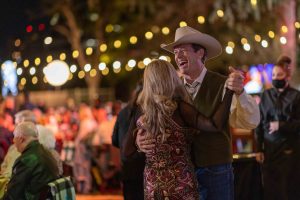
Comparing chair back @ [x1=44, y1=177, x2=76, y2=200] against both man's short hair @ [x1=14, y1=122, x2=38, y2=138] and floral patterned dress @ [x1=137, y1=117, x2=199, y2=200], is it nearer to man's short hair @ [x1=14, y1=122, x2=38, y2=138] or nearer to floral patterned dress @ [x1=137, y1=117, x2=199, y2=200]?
man's short hair @ [x1=14, y1=122, x2=38, y2=138]

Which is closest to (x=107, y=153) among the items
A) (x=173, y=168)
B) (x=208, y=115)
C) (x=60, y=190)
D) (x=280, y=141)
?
(x=280, y=141)

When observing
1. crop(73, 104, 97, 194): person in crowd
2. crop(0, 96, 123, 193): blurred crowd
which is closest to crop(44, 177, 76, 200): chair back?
crop(0, 96, 123, 193): blurred crowd

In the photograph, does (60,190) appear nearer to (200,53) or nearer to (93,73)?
(200,53)

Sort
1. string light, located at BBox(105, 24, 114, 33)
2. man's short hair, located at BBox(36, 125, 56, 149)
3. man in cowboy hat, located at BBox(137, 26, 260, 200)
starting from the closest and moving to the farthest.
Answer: man in cowboy hat, located at BBox(137, 26, 260, 200) → man's short hair, located at BBox(36, 125, 56, 149) → string light, located at BBox(105, 24, 114, 33)

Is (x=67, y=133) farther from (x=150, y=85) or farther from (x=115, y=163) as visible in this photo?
(x=150, y=85)

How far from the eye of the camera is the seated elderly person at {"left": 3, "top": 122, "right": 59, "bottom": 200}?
249 inches

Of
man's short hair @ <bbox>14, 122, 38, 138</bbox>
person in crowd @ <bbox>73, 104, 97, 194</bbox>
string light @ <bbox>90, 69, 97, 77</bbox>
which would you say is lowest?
person in crowd @ <bbox>73, 104, 97, 194</bbox>

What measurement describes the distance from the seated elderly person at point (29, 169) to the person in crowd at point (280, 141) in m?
2.73

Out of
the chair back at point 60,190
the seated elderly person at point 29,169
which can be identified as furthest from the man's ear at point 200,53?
the seated elderly person at point 29,169

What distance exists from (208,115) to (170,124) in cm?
41

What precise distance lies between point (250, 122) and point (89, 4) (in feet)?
91.4

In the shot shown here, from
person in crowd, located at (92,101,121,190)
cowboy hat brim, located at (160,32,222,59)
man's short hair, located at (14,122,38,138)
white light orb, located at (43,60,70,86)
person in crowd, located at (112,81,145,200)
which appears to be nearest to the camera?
cowboy hat brim, located at (160,32,222,59)

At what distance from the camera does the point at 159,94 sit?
468 centimetres

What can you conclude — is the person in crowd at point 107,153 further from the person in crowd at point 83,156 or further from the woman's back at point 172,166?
the woman's back at point 172,166
